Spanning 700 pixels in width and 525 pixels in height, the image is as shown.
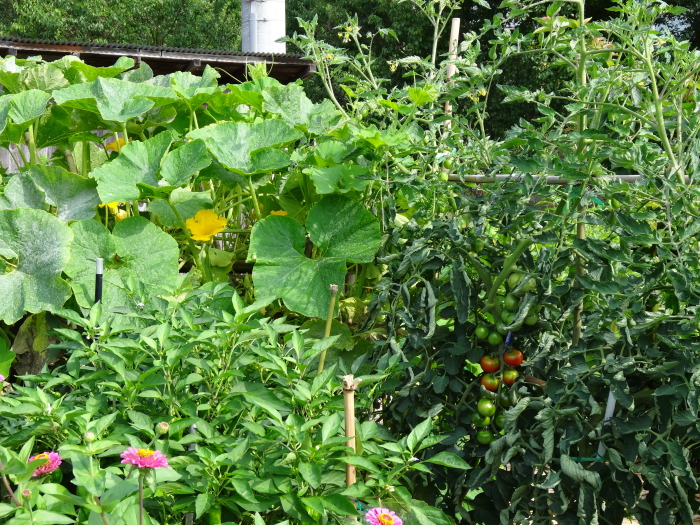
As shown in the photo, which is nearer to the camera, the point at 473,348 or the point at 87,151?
the point at 473,348

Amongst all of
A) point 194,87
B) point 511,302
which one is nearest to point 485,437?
point 511,302

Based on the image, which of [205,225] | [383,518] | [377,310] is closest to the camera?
[383,518]

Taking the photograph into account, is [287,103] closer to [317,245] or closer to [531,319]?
[317,245]

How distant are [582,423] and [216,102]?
4.36 feet

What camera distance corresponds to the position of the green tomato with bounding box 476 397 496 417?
4.82ft

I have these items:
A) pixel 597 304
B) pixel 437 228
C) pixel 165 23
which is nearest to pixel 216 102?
pixel 437 228

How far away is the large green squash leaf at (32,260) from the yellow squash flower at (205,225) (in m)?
0.29

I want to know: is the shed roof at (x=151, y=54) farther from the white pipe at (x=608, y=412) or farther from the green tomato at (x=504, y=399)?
the white pipe at (x=608, y=412)

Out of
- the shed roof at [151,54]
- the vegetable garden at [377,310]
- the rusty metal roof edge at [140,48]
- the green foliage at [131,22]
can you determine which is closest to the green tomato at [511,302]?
the vegetable garden at [377,310]

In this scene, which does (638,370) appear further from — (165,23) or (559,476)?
(165,23)

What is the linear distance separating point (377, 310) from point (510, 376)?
33 centimetres

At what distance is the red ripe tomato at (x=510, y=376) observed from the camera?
4.87ft

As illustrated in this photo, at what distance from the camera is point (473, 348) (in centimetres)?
155

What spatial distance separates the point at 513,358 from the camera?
1.50 meters
